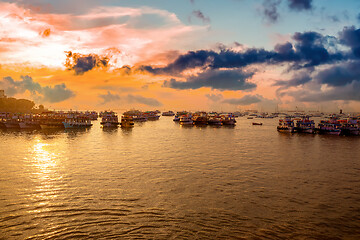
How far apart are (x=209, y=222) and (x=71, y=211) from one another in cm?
1165

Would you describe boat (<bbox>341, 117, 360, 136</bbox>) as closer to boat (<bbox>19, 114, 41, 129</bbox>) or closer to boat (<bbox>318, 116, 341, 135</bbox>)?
boat (<bbox>318, 116, 341, 135</bbox>)

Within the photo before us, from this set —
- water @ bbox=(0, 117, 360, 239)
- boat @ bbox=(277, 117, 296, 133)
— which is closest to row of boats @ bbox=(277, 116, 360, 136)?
boat @ bbox=(277, 117, 296, 133)

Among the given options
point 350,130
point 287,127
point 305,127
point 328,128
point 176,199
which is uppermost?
point 305,127

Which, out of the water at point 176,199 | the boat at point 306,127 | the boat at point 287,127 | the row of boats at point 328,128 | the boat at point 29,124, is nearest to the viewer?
the water at point 176,199

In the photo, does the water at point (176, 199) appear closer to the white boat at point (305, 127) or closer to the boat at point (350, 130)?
the white boat at point (305, 127)

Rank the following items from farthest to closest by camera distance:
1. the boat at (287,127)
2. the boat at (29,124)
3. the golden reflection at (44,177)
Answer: the boat at (29,124), the boat at (287,127), the golden reflection at (44,177)

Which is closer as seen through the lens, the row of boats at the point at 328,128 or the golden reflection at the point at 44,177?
the golden reflection at the point at 44,177

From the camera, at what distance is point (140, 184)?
Answer: 2881 cm

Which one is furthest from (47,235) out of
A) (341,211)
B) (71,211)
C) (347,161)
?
(347,161)

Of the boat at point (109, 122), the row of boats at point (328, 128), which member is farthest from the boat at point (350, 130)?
the boat at point (109, 122)

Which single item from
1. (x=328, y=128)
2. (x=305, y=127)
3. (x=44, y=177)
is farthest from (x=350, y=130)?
(x=44, y=177)

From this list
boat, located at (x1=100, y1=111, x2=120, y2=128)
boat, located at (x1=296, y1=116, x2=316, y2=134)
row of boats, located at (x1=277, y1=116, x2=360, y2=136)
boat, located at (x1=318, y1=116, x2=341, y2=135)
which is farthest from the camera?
boat, located at (x1=100, y1=111, x2=120, y2=128)

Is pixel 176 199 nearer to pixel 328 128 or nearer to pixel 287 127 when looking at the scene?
pixel 287 127

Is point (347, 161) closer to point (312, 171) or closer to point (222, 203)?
point (312, 171)
